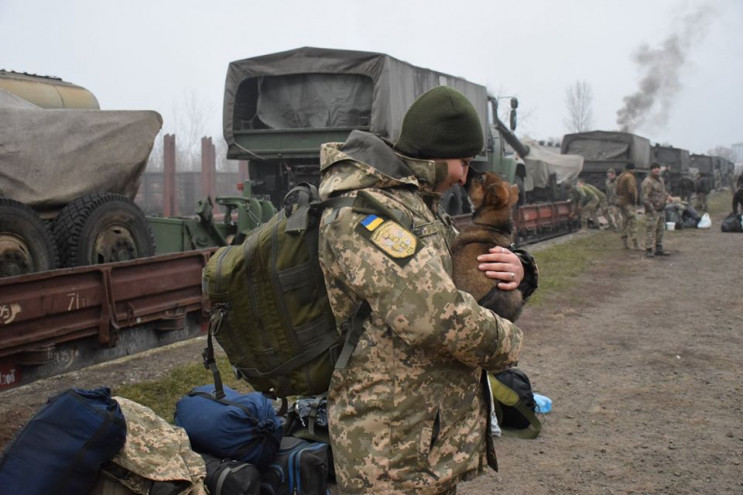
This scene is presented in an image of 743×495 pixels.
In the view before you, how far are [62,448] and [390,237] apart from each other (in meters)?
1.53

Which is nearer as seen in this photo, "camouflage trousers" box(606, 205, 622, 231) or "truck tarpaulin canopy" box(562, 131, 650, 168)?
"camouflage trousers" box(606, 205, 622, 231)

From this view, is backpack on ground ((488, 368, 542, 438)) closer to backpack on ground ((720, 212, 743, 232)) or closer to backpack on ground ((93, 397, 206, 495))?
backpack on ground ((93, 397, 206, 495))

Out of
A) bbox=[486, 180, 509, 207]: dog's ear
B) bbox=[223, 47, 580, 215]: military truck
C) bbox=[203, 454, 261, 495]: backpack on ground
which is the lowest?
bbox=[203, 454, 261, 495]: backpack on ground

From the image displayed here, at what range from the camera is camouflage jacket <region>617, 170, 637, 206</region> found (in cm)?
1505

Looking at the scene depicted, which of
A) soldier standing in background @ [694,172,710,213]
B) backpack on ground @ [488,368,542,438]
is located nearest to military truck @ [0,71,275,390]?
backpack on ground @ [488,368,542,438]

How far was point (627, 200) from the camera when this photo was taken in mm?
15141

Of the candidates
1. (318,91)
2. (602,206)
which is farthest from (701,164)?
(318,91)

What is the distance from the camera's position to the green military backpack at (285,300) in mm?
2070

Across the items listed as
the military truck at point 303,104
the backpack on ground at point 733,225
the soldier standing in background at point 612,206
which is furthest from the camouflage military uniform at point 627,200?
the military truck at point 303,104

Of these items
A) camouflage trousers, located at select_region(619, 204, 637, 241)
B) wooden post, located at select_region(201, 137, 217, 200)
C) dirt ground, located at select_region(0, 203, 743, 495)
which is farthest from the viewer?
wooden post, located at select_region(201, 137, 217, 200)

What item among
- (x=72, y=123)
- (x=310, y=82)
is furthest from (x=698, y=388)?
(x=310, y=82)

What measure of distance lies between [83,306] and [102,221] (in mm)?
1600

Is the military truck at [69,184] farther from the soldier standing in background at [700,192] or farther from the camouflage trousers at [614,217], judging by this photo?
the soldier standing in background at [700,192]

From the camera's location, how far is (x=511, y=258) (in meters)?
2.25
